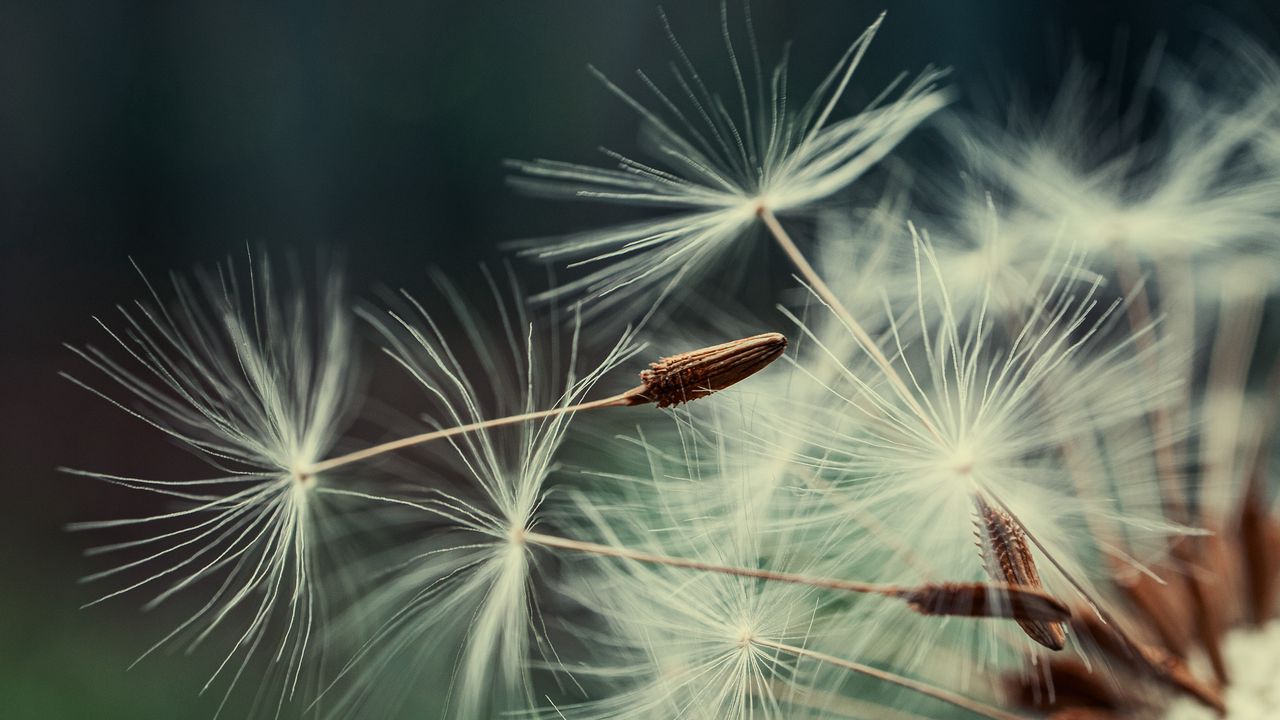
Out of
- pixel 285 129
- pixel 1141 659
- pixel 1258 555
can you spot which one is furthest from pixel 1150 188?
pixel 285 129

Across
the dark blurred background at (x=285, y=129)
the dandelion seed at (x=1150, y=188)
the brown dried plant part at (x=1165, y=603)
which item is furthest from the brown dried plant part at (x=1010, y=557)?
the dark blurred background at (x=285, y=129)

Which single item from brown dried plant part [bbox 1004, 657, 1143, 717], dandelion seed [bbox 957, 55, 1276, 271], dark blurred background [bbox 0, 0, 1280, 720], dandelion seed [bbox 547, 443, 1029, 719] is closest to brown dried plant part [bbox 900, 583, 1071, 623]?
dandelion seed [bbox 547, 443, 1029, 719]

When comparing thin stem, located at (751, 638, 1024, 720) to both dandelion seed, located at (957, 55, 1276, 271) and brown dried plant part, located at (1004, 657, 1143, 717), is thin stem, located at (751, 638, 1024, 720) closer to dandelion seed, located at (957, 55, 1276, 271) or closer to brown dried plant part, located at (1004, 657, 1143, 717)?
brown dried plant part, located at (1004, 657, 1143, 717)

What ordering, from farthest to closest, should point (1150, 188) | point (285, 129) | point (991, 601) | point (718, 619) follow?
1. point (285, 129)
2. point (1150, 188)
3. point (718, 619)
4. point (991, 601)

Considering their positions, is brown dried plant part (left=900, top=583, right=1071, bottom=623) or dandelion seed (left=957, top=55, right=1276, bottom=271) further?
dandelion seed (left=957, top=55, right=1276, bottom=271)

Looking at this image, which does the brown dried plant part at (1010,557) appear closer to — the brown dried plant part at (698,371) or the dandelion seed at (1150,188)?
the brown dried plant part at (698,371)

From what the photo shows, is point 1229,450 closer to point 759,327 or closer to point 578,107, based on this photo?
Answer: point 759,327

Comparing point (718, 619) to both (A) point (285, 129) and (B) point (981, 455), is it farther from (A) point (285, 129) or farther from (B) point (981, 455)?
(A) point (285, 129)
